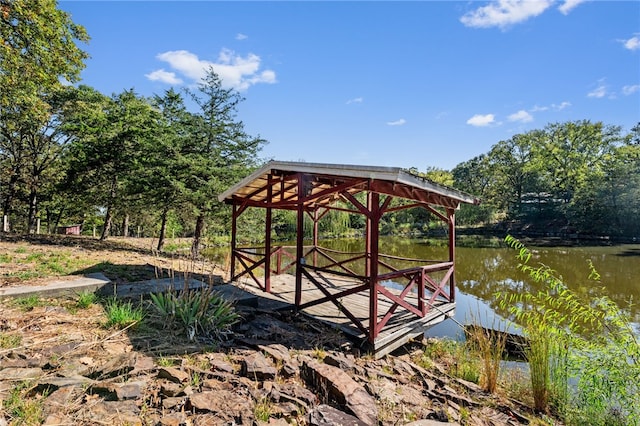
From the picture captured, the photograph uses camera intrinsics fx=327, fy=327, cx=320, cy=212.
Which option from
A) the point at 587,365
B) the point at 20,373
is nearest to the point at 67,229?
the point at 20,373

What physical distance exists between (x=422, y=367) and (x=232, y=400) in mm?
3028

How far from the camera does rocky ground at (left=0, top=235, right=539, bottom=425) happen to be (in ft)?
A: 8.00

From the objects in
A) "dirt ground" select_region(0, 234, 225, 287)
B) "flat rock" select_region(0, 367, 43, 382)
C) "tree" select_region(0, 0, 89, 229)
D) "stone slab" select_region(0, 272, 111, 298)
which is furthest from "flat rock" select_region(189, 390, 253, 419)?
"tree" select_region(0, 0, 89, 229)

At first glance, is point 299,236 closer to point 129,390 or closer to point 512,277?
point 129,390

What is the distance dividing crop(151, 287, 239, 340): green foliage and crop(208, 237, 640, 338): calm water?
4066mm

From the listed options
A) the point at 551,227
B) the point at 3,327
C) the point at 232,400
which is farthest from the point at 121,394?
the point at 551,227

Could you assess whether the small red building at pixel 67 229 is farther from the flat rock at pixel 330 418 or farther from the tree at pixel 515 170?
the tree at pixel 515 170

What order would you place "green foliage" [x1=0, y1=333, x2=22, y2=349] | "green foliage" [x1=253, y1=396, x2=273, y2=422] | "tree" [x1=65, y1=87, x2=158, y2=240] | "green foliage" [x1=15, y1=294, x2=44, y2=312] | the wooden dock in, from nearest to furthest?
"green foliage" [x1=253, y1=396, x2=273, y2=422] → "green foliage" [x1=0, y1=333, x2=22, y2=349] → "green foliage" [x1=15, y1=294, x2=44, y2=312] → the wooden dock → "tree" [x1=65, y1=87, x2=158, y2=240]

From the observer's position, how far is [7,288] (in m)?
4.72

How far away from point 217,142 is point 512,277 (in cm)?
1217

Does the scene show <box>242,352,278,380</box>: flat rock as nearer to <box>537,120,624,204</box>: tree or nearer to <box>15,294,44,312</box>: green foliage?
<box>15,294,44,312</box>: green foliage

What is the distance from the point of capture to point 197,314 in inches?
164

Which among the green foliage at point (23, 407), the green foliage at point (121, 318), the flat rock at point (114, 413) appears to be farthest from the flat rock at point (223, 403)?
the green foliage at point (121, 318)

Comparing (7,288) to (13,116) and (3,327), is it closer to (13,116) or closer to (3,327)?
(3,327)
